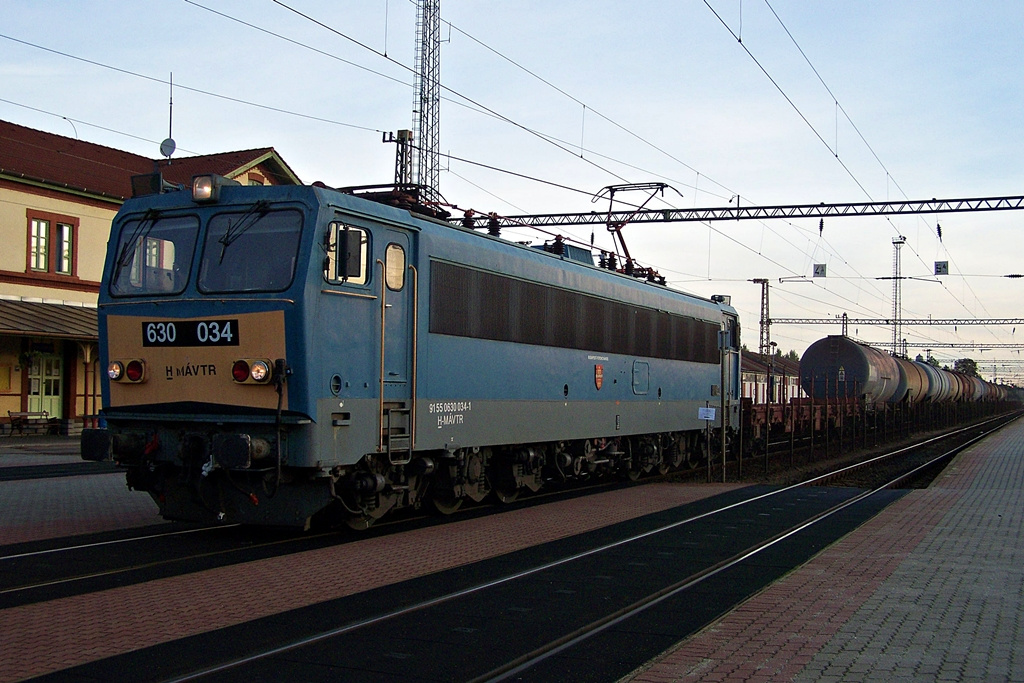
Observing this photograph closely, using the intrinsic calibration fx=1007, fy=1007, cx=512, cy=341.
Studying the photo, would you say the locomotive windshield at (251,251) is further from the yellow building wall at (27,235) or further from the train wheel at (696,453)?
the yellow building wall at (27,235)

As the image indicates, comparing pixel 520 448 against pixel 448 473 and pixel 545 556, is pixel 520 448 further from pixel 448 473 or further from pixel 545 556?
pixel 545 556

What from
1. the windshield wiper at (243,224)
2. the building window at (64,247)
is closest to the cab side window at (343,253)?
the windshield wiper at (243,224)

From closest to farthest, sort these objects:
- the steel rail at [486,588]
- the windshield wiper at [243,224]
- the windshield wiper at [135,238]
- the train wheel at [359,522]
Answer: the steel rail at [486,588]
the windshield wiper at [243,224]
the windshield wiper at [135,238]
the train wheel at [359,522]

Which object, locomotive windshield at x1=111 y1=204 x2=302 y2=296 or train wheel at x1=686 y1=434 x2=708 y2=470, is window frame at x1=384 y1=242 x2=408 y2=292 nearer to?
locomotive windshield at x1=111 y1=204 x2=302 y2=296

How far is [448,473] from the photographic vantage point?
43.5ft

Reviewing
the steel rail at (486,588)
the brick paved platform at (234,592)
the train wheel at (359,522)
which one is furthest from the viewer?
the train wheel at (359,522)

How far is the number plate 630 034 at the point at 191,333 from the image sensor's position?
409 inches

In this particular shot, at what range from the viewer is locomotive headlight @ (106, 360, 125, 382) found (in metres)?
11.0

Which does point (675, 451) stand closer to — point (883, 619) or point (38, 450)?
point (883, 619)

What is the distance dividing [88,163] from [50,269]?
533 cm

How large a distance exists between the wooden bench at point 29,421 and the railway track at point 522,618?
24437 mm

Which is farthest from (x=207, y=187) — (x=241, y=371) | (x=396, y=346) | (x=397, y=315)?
(x=396, y=346)

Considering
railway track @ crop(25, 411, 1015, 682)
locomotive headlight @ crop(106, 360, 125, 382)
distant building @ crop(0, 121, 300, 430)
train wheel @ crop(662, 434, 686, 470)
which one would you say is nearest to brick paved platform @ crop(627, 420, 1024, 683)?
railway track @ crop(25, 411, 1015, 682)

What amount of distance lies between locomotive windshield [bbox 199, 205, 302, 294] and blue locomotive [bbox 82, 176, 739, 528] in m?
0.02
